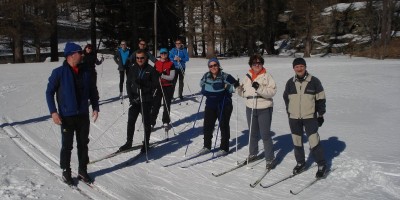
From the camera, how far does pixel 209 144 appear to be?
27.0 feet

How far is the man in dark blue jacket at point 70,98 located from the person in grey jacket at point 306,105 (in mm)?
3050

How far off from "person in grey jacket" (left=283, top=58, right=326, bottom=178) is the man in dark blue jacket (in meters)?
3.05

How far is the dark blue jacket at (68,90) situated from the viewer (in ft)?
19.1

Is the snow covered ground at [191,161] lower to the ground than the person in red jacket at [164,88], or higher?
lower

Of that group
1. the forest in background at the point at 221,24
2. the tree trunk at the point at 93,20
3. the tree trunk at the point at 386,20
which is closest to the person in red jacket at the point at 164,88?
the forest in background at the point at 221,24

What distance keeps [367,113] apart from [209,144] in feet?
21.0

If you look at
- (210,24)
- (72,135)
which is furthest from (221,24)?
(72,135)

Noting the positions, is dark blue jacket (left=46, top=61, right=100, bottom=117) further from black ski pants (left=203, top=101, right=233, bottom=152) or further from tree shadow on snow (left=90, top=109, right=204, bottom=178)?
black ski pants (left=203, top=101, right=233, bottom=152)

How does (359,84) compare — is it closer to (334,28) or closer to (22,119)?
(22,119)

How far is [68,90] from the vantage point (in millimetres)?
5879

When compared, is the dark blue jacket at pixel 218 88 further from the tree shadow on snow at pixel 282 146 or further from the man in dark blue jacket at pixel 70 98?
the man in dark blue jacket at pixel 70 98

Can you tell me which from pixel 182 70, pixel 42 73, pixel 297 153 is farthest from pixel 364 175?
pixel 42 73

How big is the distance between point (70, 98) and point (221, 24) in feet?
105

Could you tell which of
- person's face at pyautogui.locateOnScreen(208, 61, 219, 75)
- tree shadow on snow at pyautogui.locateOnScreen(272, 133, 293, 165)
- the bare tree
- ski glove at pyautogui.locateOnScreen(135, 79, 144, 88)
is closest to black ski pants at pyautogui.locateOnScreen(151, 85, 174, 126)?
ski glove at pyautogui.locateOnScreen(135, 79, 144, 88)
